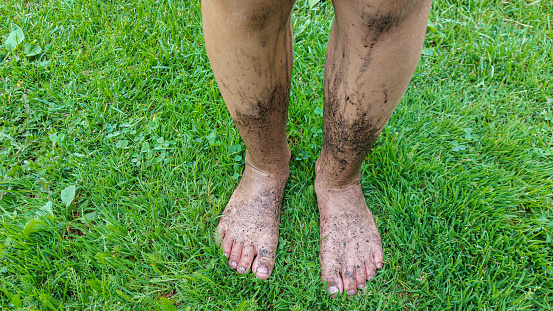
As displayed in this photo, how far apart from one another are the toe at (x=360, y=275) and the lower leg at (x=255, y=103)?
353 millimetres

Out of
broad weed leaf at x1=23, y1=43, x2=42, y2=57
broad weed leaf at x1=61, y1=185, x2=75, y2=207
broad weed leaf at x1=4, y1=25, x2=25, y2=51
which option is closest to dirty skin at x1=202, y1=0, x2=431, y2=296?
broad weed leaf at x1=61, y1=185, x2=75, y2=207

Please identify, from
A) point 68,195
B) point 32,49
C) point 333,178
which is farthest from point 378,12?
point 32,49

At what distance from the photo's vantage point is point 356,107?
110 cm

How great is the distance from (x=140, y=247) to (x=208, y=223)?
0.99ft

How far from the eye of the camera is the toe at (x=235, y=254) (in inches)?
60.2

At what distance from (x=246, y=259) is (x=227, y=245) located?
107 mm

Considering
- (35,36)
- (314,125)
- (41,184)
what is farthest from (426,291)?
(35,36)

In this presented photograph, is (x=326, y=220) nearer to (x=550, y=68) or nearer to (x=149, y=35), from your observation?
(x=149, y=35)

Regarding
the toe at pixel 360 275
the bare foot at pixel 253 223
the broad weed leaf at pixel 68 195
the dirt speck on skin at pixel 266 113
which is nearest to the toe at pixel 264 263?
the bare foot at pixel 253 223

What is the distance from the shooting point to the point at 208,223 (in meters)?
1.65

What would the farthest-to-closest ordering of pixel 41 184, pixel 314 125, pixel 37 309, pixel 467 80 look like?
1. pixel 467 80
2. pixel 314 125
3. pixel 41 184
4. pixel 37 309

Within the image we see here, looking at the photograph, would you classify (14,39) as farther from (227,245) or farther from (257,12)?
(257,12)

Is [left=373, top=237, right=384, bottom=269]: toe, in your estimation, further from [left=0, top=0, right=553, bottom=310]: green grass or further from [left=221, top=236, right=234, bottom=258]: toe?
[left=221, top=236, right=234, bottom=258]: toe

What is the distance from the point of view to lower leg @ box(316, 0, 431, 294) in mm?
908
